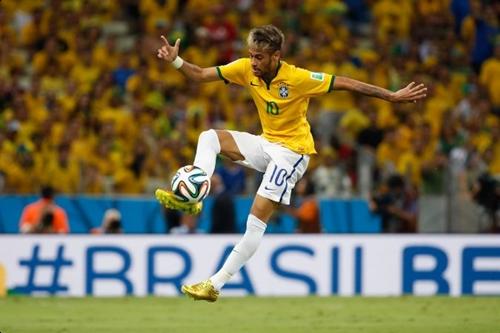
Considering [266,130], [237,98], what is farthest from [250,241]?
[237,98]

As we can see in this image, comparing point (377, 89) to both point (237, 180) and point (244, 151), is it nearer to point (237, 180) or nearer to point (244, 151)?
point (244, 151)

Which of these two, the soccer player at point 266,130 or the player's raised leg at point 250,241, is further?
the player's raised leg at point 250,241

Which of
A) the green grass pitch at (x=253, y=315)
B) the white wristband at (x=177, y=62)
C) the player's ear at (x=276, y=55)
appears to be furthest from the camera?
the green grass pitch at (x=253, y=315)

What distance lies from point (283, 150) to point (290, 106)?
1.32 feet

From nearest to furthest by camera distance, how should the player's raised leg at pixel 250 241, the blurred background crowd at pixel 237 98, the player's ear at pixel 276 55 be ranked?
1. the player's ear at pixel 276 55
2. the player's raised leg at pixel 250 241
3. the blurred background crowd at pixel 237 98

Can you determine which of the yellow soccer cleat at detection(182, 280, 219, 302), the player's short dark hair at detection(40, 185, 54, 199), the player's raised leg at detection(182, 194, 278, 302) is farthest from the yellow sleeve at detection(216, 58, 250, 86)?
A: the player's short dark hair at detection(40, 185, 54, 199)

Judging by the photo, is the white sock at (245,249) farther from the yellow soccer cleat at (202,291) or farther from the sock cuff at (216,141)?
the sock cuff at (216,141)

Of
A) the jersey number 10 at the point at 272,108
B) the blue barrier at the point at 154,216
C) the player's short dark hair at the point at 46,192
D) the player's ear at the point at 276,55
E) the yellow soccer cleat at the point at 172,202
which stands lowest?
the blue barrier at the point at 154,216

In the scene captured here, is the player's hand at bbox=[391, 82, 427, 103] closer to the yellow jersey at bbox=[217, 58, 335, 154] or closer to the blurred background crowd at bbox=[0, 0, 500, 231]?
the yellow jersey at bbox=[217, 58, 335, 154]

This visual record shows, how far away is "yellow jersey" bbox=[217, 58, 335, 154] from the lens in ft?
38.4

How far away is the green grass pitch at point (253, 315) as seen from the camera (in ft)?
40.0

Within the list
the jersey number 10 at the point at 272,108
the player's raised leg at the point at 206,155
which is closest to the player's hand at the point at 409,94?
the jersey number 10 at the point at 272,108

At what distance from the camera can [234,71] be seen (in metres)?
11.8

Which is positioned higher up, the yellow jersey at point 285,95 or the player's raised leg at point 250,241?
the yellow jersey at point 285,95
